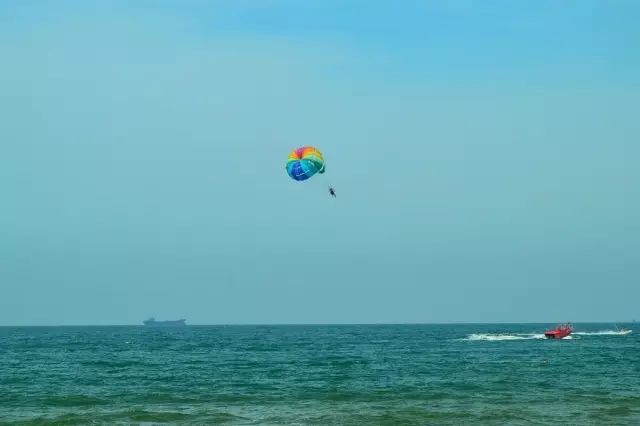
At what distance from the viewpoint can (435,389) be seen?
1708 inches

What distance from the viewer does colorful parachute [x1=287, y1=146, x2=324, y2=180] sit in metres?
45.8

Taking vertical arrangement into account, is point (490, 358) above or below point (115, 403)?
above

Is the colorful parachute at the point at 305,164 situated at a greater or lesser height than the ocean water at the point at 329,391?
greater

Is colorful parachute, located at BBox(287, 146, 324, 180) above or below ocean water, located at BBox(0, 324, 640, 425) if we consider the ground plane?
above

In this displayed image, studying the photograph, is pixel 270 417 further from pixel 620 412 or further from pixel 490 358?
pixel 490 358

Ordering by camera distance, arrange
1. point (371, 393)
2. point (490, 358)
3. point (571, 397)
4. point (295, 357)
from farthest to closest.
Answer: point (295, 357)
point (490, 358)
point (371, 393)
point (571, 397)

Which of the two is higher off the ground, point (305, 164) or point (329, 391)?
point (305, 164)

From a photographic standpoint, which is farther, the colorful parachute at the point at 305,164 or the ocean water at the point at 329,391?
the colorful parachute at the point at 305,164

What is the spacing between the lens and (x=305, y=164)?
45906 millimetres

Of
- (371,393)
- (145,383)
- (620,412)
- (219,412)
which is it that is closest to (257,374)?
(145,383)

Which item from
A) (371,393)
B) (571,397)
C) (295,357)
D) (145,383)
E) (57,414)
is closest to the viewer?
(57,414)

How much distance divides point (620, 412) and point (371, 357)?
3871cm

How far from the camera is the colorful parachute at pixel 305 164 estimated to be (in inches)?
1801

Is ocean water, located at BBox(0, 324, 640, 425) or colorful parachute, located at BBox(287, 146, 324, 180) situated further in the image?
colorful parachute, located at BBox(287, 146, 324, 180)
